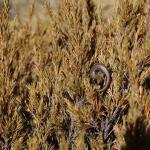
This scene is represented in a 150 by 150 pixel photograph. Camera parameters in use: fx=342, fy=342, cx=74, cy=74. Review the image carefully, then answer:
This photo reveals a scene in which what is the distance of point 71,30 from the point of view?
589 centimetres

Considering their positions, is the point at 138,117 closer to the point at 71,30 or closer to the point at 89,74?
the point at 89,74

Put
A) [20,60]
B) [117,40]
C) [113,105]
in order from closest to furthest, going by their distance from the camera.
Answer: [113,105] → [117,40] → [20,60]

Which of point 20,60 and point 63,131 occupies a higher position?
point 20,60

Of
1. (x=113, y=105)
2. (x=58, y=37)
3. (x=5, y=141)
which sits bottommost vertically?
(x=5, y=141)

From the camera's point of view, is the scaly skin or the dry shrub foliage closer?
the dry shrub foliage

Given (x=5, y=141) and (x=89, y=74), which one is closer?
(x=5, y=141)

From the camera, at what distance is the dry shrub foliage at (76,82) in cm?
483

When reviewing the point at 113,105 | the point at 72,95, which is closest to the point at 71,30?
the point at 72,95

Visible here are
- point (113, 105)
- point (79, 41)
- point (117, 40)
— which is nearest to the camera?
point (113, 105)

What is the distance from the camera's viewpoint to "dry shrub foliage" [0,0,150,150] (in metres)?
4.83

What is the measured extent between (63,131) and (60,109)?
36cm

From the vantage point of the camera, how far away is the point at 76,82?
525 centimetres

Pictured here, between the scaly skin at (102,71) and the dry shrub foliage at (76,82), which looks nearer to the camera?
the dry shrub foliage at (76,82)

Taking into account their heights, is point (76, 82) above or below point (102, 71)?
below
